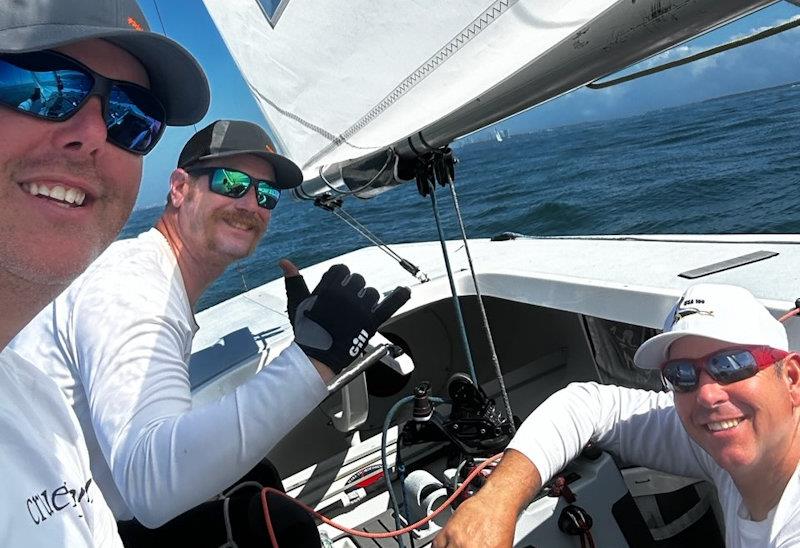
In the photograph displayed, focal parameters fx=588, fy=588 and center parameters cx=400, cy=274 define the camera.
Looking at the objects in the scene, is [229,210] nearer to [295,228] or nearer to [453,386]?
[453,386]

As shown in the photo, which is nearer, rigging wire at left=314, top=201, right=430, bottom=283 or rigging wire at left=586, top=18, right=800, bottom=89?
rigging wire at left=586, top=18, right=800, bottom=89

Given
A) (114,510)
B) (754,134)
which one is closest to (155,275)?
(114,510)

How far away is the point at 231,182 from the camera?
1.61m

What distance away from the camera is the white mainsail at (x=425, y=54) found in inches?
37.6

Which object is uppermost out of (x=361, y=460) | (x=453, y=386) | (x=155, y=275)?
(x=155, y=275)

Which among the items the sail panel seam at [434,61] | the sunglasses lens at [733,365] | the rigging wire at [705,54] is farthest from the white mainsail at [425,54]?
the sunglasses lens at [733,365]

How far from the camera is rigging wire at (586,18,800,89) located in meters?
0.93

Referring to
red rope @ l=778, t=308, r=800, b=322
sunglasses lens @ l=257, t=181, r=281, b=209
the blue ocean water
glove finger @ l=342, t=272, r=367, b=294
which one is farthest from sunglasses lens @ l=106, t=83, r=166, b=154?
the blue ocean water

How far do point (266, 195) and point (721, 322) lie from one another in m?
1.21

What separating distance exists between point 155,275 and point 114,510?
518mm

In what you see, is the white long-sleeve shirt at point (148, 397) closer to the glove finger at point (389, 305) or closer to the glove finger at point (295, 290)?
the glove finger at point (389, 305)

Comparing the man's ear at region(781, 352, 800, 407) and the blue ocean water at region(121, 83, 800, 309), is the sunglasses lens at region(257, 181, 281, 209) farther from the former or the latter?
the blue ocean water at region(121, 83, 800, 309)

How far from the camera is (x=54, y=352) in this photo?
3.79ft

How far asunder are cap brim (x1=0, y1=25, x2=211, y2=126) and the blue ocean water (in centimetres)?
431
